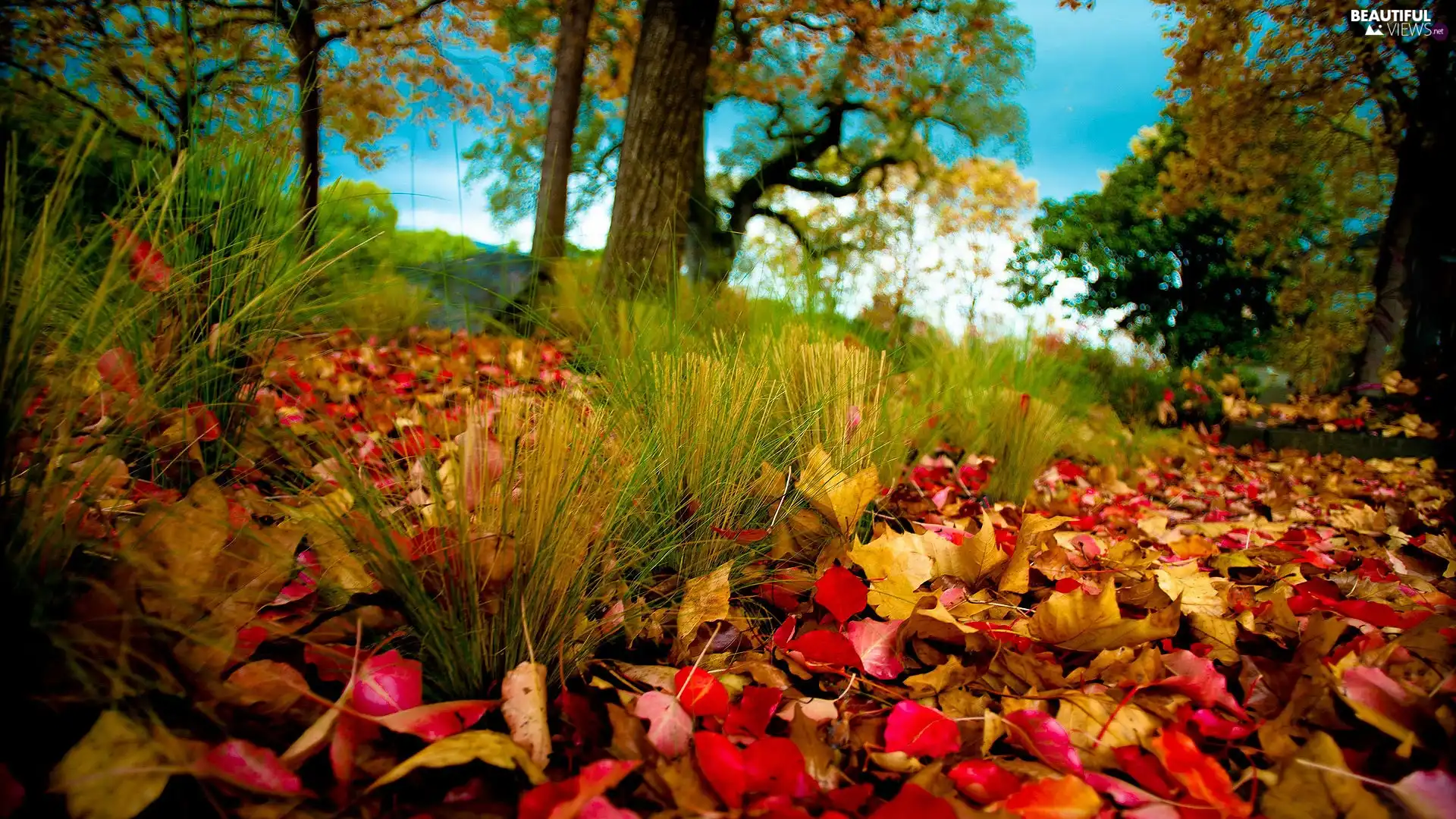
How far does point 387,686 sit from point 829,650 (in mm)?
541

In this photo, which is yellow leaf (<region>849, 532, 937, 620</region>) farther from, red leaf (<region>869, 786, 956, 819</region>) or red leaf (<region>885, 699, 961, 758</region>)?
red leaf (<region>869, 786, 956, 819</region>)

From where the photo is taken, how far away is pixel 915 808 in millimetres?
644

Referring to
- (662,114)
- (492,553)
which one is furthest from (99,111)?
(662,114)

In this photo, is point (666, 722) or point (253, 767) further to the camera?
point (666, 722)

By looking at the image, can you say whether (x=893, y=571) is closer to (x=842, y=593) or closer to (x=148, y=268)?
(x=842, y=593)

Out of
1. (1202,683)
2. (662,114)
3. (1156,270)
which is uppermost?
(1156,270)

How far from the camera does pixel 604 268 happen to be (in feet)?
12.1

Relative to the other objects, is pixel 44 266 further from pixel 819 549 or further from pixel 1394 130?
pixel 1394 130

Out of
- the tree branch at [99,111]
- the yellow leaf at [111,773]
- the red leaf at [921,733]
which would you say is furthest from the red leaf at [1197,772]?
the tree branch at [99,111]

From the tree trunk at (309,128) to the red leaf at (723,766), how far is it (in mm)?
1077

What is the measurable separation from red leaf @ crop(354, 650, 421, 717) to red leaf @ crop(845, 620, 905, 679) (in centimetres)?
55

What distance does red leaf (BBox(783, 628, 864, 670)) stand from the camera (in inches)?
36.9

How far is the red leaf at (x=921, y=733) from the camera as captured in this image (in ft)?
2.60

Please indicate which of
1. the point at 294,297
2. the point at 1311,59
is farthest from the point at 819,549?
the point at 1311,59
